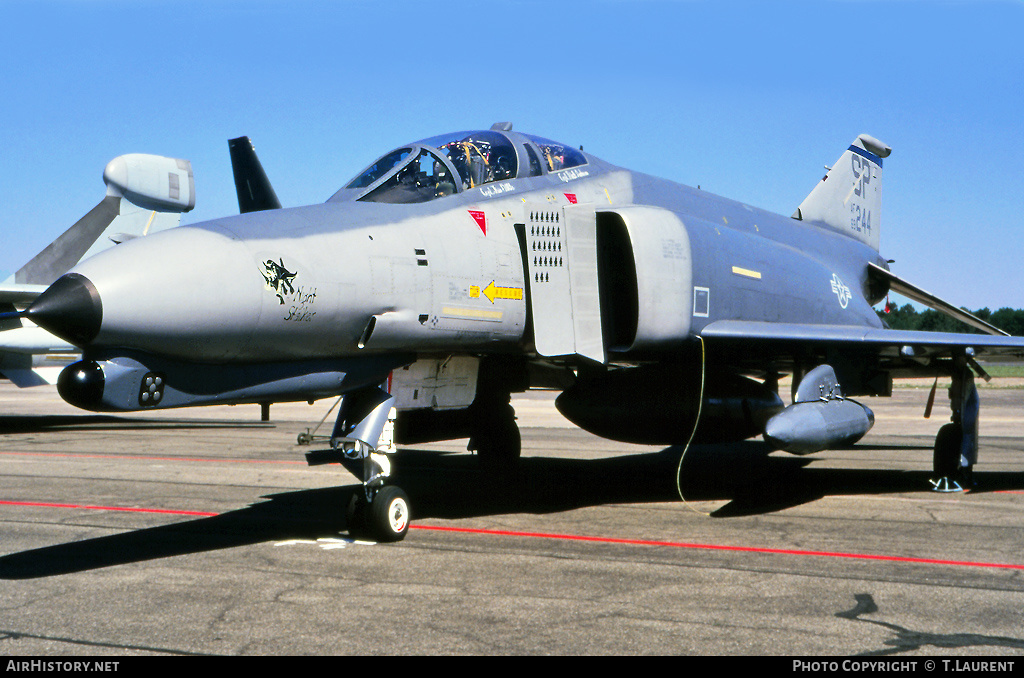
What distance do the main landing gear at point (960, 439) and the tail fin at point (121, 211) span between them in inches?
764

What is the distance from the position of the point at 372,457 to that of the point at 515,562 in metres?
1.41

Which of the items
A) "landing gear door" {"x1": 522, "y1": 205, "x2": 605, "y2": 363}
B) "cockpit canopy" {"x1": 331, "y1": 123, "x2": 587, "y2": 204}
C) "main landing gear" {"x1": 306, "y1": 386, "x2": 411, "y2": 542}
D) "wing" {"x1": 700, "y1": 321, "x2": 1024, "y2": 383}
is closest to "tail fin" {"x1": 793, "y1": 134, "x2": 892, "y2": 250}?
"wing" {"x1": 700, "y1": 321, "x2": 1024, "y2": 383}

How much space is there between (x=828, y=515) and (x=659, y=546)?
8.12 feet

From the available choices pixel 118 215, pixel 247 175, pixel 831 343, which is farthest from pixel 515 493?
pixel 118 215

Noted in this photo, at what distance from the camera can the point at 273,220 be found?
20.2 feet

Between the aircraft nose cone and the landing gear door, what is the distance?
354cm

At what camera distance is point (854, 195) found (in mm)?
14586

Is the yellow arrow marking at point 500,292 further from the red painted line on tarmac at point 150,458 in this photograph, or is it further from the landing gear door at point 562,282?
the red painted line on tarmac at point 150,458

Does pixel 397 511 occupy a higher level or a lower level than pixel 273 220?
lower

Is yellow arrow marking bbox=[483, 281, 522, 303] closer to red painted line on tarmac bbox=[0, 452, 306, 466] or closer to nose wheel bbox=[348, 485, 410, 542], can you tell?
nose wheel bbox=[348, 485, 410, 542]

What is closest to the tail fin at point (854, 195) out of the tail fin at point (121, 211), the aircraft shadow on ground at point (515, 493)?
the aircraft shadow on ground at point (515, 493)

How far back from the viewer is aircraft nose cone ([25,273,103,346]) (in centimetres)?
477
